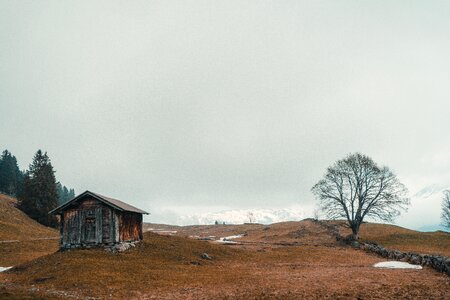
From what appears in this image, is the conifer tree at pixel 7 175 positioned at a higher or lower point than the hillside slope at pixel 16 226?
higher

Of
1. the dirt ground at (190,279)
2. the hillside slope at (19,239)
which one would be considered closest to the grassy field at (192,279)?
the dirt ground at (190,279)

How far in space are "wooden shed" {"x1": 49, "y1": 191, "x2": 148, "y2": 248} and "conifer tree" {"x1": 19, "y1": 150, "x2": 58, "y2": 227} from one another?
160 feet

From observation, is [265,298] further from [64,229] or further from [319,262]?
[64,229]

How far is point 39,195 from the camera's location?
3275 inches

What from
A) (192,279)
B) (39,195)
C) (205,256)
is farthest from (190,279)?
(39,195)

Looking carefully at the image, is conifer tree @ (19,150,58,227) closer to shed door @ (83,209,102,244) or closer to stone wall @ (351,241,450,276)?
shed door @ (83,209,102,244)

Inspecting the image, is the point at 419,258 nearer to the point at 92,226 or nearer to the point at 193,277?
Answer: the point at 193,277

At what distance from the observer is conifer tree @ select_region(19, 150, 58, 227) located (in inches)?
3236

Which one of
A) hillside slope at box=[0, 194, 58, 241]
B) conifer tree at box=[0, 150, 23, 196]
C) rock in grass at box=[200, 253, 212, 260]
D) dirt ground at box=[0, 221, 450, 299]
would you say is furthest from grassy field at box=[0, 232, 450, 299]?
conifer tree at box=[0, 150, 23, 196]

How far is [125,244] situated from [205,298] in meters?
23.5

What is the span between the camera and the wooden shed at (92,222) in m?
39.2

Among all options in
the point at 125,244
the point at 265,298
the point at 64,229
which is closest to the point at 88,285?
the point at 265,298

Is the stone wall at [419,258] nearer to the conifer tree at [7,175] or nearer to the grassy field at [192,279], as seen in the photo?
the grassy field at [192,279]

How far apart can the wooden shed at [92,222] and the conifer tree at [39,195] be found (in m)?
48.8
